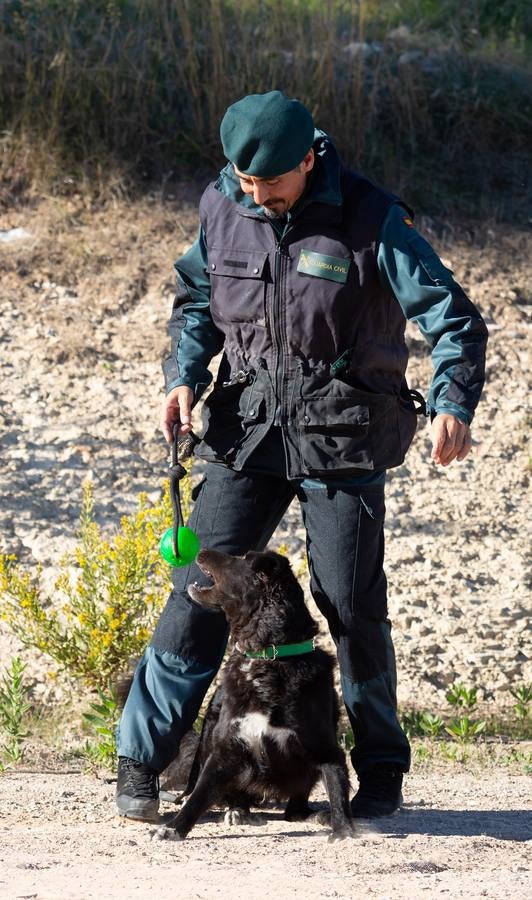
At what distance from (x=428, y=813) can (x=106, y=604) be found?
66.5 inches

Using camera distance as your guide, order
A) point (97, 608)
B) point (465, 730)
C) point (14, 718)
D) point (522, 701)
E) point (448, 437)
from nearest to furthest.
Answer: point (448, 437) → point (14, 718) → point (465, 730) → point (97, 608) → point (522, 701)

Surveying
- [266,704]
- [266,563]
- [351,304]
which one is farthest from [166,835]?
[351,304]

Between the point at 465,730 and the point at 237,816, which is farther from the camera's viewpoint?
Answer: the point at 465,730

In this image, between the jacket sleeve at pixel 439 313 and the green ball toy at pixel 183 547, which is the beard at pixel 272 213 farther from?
the green ball toy at pixel 183 547

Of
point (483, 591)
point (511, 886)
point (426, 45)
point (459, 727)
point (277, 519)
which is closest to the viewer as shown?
point (511, 886)

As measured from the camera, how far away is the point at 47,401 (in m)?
7.45

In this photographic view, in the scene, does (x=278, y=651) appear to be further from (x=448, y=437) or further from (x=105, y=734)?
(x=105, y=734)

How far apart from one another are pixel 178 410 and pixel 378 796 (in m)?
1.31

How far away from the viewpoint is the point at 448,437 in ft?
10.9

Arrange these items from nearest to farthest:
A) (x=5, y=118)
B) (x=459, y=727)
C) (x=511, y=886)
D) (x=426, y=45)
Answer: (x=511, y=886) < (x=459, y=727) < (x=5, y=118) < (x=426, y=45)

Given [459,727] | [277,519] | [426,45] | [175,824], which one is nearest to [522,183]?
[426,45]

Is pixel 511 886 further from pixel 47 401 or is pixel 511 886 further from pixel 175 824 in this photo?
pixel 47 401

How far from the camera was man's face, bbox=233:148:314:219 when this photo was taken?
3.46m

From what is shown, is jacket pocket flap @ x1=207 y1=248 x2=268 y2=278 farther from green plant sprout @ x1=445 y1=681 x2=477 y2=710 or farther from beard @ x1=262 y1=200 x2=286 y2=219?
green plant sprout @ x1=445 y1=681 x2=477 y2=710
